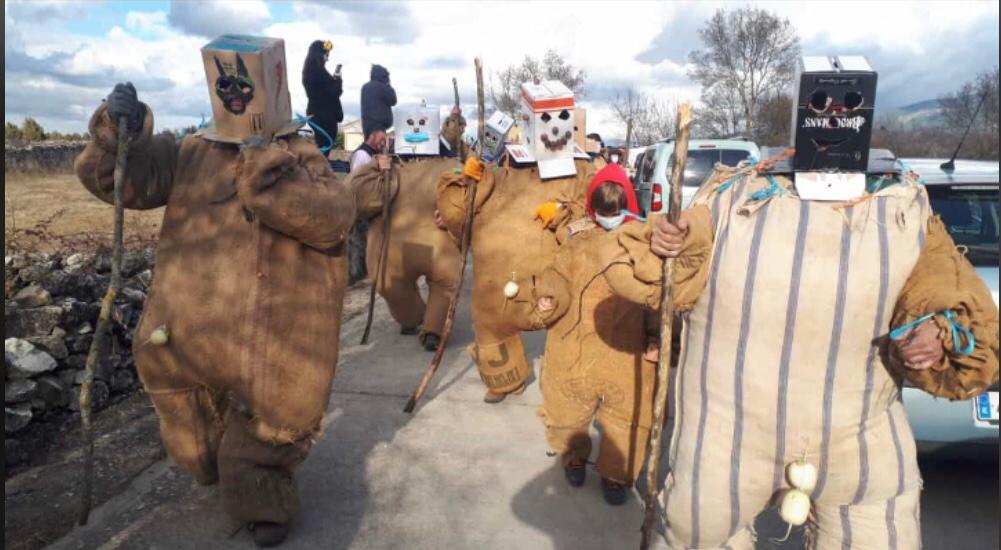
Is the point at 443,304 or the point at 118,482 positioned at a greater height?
the point at 443,304

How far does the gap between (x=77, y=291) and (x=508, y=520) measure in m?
3.10

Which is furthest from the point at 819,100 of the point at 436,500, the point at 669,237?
the point at 436,500

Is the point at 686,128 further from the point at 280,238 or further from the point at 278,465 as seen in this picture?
the point at 278,465

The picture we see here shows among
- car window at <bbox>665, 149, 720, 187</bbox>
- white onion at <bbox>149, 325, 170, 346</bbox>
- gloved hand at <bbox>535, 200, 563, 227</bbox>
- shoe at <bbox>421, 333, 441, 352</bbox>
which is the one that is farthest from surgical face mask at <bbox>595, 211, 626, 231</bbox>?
car window at <bbox>665, 149, 720, 187</bbox>

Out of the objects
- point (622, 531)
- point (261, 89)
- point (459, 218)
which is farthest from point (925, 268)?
point (459, 218)

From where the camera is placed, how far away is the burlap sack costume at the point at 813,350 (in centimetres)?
204

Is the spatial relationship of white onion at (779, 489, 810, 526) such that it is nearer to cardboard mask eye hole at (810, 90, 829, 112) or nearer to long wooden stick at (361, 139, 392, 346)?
cardboard mask eye hole at (810, 90, 829, 112)

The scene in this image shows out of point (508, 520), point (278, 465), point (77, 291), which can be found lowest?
point (508, 520)

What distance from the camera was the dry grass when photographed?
5.37 metres

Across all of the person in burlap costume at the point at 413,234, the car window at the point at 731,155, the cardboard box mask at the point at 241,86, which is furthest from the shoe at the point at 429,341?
the car window at the point at 731,155

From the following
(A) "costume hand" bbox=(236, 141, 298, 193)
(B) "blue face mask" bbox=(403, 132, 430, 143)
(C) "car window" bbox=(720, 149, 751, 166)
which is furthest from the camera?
(C) "car window" bbox=(720, 149, 751, 166)

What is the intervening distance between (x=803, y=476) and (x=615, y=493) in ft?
5.55

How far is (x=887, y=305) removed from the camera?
80.8 inches

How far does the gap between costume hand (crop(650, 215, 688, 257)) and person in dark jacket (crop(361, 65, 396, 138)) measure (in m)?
5.65
